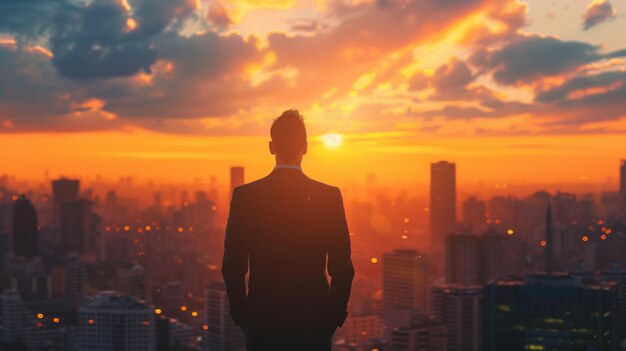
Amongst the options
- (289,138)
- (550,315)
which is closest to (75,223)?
(550,315)

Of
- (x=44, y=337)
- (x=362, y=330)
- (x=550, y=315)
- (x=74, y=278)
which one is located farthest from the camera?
(x=74, y=278)

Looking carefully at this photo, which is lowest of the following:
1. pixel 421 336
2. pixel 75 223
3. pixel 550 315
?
pixel 421 336

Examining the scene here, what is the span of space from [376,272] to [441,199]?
9274 mm

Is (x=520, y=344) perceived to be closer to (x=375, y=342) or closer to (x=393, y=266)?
(x=375, y=342)

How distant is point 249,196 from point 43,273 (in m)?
47.8

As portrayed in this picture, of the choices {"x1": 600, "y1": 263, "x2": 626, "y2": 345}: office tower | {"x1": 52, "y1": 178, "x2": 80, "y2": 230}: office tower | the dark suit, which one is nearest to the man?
the dark suit

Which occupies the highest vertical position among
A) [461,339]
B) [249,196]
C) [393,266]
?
[249,196]

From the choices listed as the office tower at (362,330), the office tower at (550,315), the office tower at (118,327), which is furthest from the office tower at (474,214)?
the office tower at (118,327)

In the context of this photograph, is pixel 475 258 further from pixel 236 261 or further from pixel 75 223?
pixel 236 261

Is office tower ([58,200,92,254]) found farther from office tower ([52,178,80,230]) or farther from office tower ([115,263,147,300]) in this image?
office tower ([115,263,147,300])

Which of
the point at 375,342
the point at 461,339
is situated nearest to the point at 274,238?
the point at 375,342

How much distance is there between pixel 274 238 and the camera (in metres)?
2.93

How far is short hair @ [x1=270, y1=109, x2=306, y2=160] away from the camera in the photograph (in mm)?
2936

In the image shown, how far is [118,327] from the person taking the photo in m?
34.1
